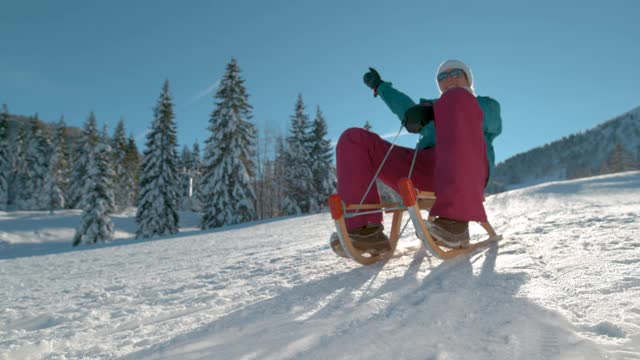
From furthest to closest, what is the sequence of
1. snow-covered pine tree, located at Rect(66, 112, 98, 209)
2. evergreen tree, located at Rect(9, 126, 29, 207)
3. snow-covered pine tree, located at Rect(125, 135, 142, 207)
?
evergreen tree, located at Rect(9, 126, 29, 207)
snow-covered pine tree, located at Rect(125, 135, 142, 207)
snow-covered pine tree, located at Rect(66, 112, 98, 209)

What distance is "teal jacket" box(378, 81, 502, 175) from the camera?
6.52 feet

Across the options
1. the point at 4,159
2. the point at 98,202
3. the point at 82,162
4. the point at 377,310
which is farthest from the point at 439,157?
the point at 4,159

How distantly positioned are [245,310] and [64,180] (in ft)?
151

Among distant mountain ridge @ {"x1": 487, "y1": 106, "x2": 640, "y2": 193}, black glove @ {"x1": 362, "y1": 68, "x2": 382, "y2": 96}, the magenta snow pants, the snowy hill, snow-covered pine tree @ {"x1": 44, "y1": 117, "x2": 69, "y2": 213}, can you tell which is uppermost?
distant mountain ridge @ {"x1": 487, "y1": 106, "x2": 640, "y2": 193}

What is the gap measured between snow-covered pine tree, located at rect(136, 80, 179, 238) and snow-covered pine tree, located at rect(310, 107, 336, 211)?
9.48 m

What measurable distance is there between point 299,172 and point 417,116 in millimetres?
23678

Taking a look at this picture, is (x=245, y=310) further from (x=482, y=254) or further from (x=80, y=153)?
(x=80, y=153)

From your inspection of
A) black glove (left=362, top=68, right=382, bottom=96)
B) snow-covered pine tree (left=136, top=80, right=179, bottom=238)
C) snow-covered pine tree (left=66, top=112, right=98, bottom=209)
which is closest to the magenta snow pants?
black glove (left=362, top=68, right=382, bottom=96)

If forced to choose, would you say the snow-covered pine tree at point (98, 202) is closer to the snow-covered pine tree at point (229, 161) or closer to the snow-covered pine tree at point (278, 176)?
the snow-covered pine tree at point (229, 161)

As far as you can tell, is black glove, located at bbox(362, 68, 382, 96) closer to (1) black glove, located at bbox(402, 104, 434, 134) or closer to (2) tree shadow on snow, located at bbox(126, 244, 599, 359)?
(1) black glove, located at bbox(402, 104, 434, 134)

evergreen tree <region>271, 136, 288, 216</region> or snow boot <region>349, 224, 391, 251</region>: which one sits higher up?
evergreen tree <region>271, 136, 288, 216</region>

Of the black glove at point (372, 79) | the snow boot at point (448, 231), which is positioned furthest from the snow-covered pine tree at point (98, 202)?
the snow boot at point (448, 231)

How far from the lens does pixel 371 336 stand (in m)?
1.00

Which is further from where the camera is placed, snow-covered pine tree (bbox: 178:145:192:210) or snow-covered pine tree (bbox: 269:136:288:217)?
snow-covered pine tree (bbox: 178:145:192:210)
